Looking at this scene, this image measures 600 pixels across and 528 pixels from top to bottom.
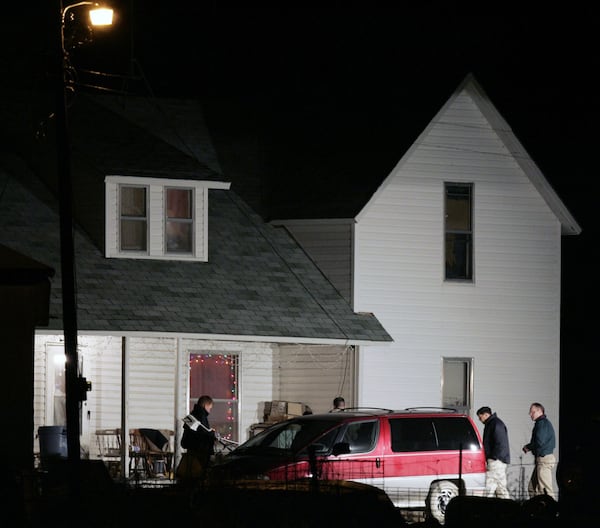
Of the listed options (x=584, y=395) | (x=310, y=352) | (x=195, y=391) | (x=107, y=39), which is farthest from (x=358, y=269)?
(x=584, y=395)

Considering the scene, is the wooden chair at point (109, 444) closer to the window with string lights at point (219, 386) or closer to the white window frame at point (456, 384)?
the window with string lights at point (219, 386)

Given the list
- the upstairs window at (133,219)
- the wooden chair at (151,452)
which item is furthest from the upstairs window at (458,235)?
the wooden chair at (151,452)

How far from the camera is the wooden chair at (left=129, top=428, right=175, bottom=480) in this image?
27094 mm

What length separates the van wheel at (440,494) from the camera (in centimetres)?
2150

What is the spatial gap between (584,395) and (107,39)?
18383 millimetres

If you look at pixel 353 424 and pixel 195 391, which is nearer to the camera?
pixel 353 424

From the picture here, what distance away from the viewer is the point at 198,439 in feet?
81.1

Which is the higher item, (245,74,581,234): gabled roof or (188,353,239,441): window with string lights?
(245,74,581,234): gabled roof

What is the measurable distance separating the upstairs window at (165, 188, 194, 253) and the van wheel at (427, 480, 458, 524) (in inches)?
368

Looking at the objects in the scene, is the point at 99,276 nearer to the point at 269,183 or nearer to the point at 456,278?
the point at 269,183

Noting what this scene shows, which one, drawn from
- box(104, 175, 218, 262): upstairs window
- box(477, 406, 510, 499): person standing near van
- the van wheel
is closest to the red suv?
the van wheel

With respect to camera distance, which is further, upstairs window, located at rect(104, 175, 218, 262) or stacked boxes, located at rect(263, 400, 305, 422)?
stacked boxes, located at rect(263, 400, 305, 422)

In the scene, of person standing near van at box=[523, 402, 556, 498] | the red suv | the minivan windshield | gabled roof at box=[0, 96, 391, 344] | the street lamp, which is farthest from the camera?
gabled roof at box=[0, 96, 391, 344]

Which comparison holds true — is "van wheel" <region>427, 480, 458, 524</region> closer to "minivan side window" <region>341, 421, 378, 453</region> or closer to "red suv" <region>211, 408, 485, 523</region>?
"red suv" <region>211, 408, 485, 523</region>
